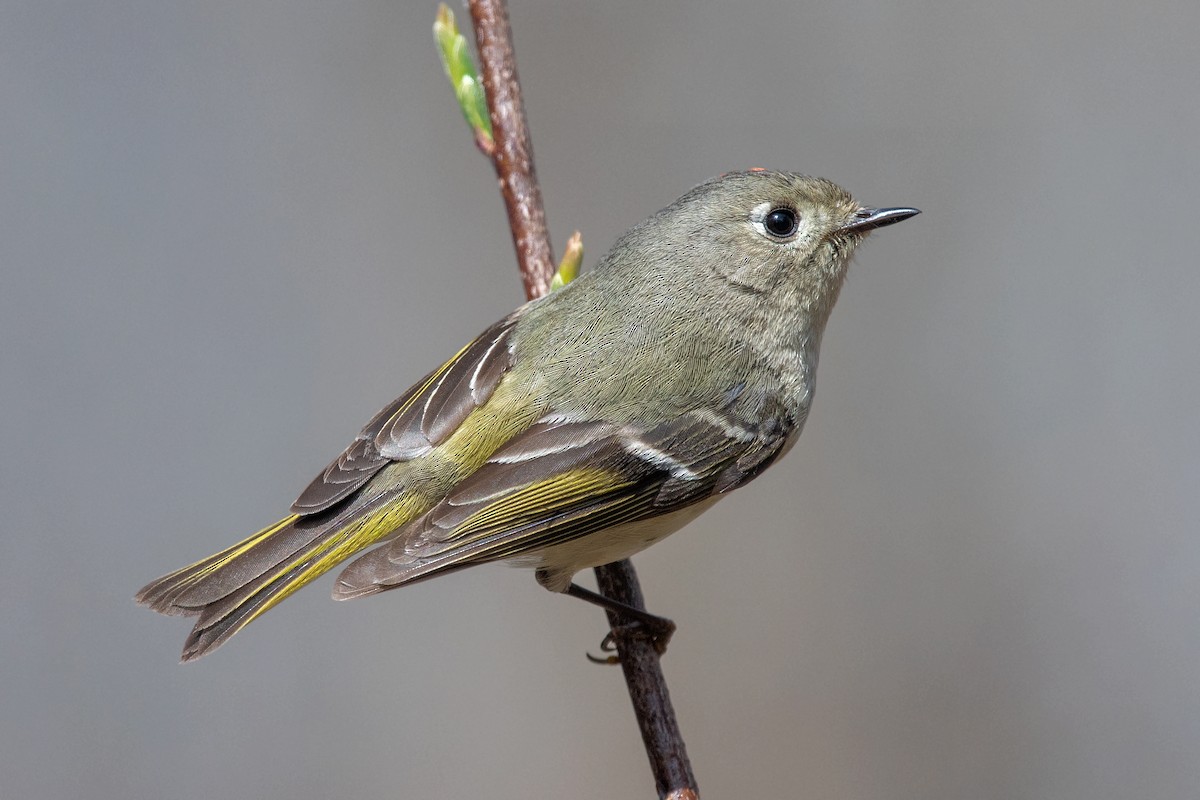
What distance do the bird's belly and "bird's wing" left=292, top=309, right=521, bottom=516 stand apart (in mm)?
242

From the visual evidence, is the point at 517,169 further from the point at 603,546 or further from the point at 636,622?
the point at 636,622

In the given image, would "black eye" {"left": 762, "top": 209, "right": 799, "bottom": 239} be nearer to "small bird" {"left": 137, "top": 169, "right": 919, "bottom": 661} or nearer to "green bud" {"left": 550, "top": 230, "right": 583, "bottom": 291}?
"small bird" {"left": 137, "top": 169, "right": 919, "bottom": 661}

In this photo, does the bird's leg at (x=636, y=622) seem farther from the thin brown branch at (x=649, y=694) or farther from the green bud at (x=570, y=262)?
the green bud at (x=570, y=262)

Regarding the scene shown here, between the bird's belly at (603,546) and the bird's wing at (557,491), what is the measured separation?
0.03 metres

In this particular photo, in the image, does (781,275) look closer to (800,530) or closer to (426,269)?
(800,530)

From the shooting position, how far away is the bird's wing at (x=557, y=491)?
5.45 ft

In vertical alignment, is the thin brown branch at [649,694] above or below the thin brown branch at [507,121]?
below

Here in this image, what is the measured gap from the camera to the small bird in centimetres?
169

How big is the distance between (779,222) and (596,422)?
489 millimetres

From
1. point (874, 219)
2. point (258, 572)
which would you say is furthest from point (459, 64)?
point (258, 572)

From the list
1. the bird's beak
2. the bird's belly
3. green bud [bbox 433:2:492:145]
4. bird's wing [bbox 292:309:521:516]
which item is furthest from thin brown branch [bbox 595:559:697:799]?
green bud [bbox 433:2:492:145]

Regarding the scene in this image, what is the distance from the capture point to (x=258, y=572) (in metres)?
1.66

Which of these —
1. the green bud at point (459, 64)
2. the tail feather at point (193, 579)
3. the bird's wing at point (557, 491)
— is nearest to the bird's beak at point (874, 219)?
the bird's wing at point (557, 491)

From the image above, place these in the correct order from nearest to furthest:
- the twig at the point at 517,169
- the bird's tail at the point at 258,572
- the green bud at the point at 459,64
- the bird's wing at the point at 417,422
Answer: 1. the bird's tail at the point at 258,572
2. the bird's wing at the point at 417,422
3. the green bud at the point at 459,64
4. the twig at the point at 517,169
